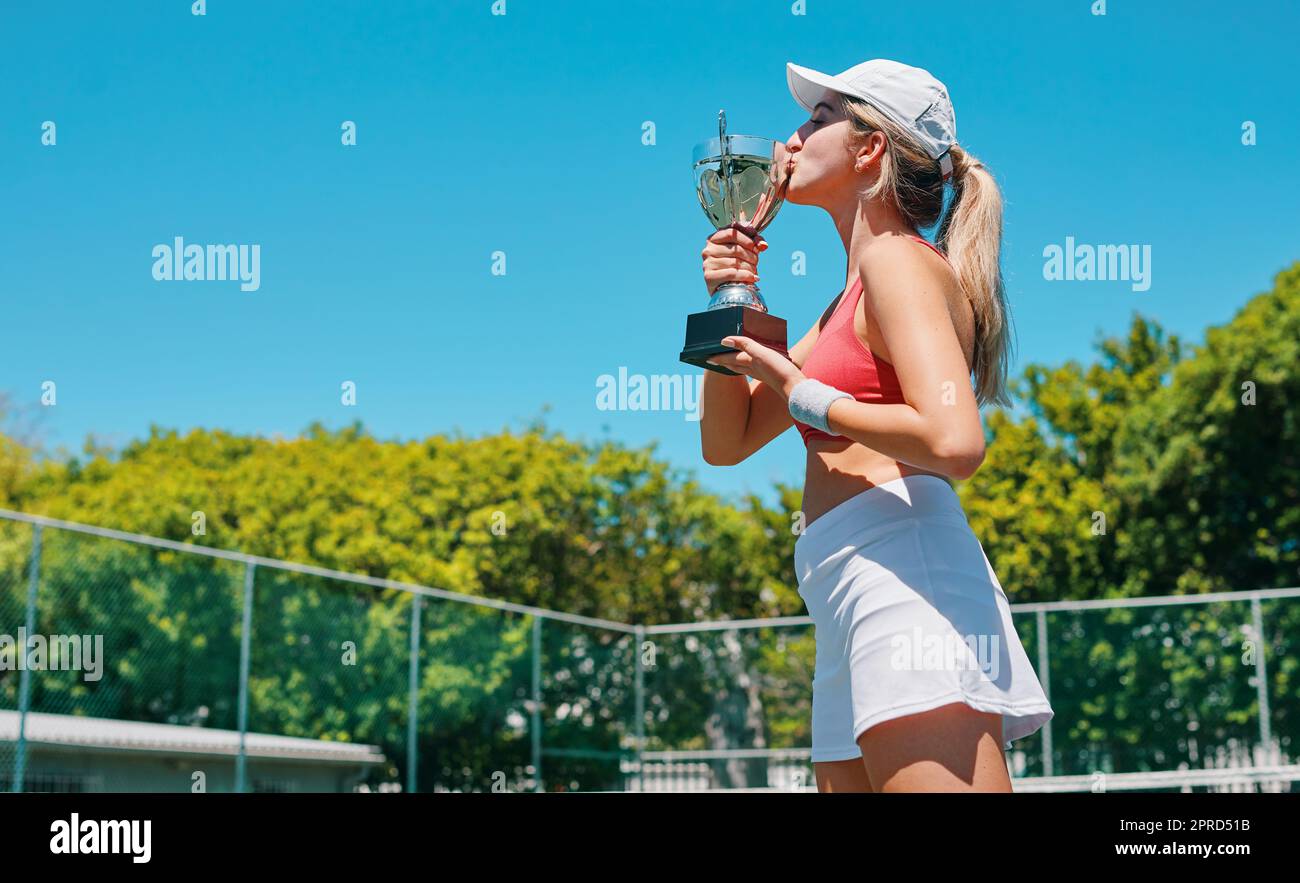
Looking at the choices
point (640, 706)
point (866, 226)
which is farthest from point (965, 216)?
point (640, 706)

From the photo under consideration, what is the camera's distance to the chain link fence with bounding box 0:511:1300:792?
350 inches

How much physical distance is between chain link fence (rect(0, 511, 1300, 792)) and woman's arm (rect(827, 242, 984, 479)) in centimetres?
720

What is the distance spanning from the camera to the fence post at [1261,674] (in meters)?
10.1

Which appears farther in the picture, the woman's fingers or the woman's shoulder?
the woman's fingers

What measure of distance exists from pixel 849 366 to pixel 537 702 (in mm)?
10770

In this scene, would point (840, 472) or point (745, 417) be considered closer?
point (840, 472)

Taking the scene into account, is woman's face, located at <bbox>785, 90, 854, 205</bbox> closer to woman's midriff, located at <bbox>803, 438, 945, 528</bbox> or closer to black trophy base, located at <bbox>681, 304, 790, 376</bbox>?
black trophy base, located at <bbox>681, 304, 790, 376</bbox>

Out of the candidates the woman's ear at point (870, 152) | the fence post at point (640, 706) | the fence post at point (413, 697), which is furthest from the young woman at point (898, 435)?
the fence post at point (640, 706)

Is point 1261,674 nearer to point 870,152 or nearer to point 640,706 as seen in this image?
point 640,706

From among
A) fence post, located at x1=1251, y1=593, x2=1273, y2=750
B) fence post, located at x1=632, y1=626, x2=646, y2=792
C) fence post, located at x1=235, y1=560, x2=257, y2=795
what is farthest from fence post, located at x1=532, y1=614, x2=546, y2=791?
fence post, located at x1=1251, y1=593, x2=1273, y2=750

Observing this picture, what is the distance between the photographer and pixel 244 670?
9594 mm

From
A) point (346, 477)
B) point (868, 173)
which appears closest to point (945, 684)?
point (868, 173)
